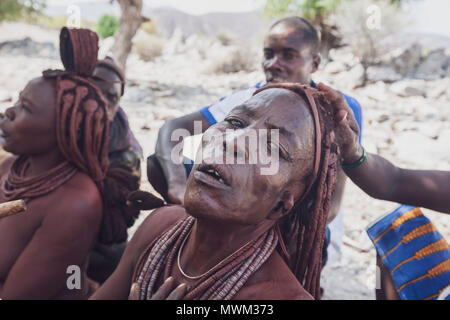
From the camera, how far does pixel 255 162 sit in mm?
1268

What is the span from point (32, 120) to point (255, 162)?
56.5 inches

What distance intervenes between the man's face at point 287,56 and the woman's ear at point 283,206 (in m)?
1.72

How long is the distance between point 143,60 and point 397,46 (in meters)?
11.9

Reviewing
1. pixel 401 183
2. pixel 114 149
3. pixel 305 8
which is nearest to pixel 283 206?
pixel 401 183

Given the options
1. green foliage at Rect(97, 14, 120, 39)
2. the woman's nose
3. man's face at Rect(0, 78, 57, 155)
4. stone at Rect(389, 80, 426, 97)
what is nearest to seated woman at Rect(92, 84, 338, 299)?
man's face at Rect(0, 78, 57, 155)

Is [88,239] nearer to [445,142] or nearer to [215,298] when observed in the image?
[215,298]

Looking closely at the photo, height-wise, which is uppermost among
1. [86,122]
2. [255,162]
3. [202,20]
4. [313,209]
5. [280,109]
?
[202,20]

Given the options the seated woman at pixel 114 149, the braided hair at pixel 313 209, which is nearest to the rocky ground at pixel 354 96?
the seated woman at pixel 114 149

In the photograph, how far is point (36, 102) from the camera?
82.4 inches

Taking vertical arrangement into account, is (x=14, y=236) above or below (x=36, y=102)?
below

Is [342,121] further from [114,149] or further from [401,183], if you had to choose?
[114,149]

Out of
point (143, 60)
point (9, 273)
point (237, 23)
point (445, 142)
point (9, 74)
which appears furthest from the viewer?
point (237, 23)

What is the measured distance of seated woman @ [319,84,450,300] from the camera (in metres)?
1.81
